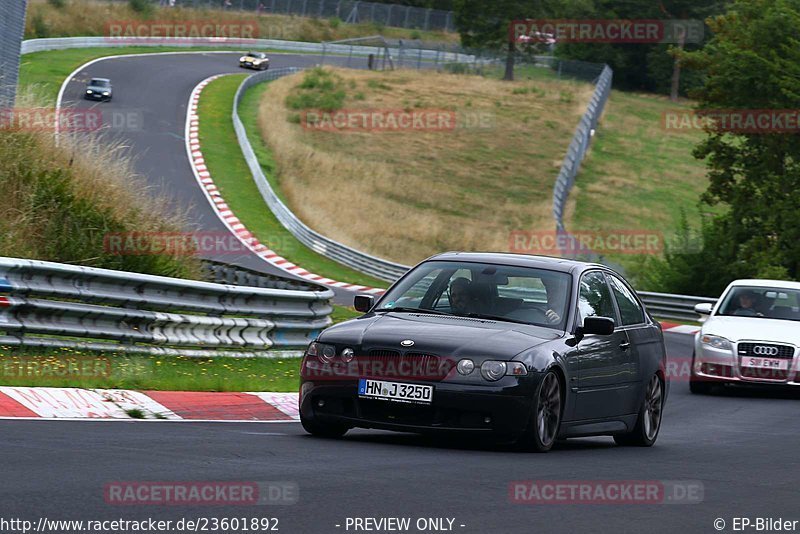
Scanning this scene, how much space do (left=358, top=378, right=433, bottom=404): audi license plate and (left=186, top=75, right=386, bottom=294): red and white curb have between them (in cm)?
2323

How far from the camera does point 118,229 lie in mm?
15344

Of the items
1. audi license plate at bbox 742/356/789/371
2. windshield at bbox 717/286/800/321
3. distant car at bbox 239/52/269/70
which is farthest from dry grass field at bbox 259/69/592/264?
audi license plate at bbox 742/356/789/371

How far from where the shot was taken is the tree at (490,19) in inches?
3356

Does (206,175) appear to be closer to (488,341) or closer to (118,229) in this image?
(118,229)

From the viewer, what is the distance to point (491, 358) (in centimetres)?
905

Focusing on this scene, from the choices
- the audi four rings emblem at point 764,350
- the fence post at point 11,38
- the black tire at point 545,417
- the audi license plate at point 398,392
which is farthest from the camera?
the fence post at point 11,38

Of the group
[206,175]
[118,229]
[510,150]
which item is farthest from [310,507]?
[510,150]

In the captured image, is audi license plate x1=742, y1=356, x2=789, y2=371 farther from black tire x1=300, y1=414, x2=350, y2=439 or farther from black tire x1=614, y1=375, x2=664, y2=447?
black tire x1=300, y1=414, x2=350, y2=439

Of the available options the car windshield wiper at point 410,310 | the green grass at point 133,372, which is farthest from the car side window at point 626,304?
the green grass at point 133,372

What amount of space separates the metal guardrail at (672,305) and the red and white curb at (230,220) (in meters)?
6.79

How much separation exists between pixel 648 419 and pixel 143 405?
4219 mm

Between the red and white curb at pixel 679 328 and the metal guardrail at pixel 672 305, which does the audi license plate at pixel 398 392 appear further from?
the metal guardrail at pixel 672 305

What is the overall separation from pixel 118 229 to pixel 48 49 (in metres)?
51.0

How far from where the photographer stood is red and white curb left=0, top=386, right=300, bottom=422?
9.75 metres
